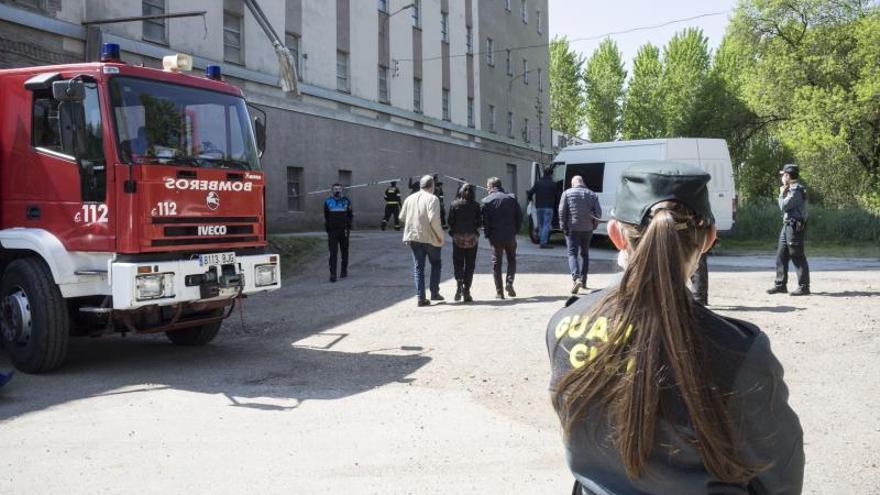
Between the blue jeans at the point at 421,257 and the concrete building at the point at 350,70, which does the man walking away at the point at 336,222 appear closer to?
the blue jeans at the point at 421,257

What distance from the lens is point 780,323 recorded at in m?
9.17

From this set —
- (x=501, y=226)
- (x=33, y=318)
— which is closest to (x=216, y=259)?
(x=33, y=318)

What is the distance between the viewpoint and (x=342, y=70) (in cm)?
2673

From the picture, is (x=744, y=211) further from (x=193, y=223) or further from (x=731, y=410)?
(x=731, y=410)

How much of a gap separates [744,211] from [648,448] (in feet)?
81.5

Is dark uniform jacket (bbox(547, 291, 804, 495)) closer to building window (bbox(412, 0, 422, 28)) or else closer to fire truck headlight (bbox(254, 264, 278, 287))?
fire truck headlight (bbox(254, 264, 278, 287))

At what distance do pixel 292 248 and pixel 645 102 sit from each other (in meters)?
42.6

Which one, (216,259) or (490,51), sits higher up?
(490,51)

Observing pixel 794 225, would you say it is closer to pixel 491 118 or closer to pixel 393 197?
pixel 393 197

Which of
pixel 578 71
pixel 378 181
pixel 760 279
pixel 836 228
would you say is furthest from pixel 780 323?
pixel 578 71

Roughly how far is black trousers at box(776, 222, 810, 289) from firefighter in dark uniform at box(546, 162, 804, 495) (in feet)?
32.9

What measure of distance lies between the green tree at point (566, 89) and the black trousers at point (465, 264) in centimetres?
5230

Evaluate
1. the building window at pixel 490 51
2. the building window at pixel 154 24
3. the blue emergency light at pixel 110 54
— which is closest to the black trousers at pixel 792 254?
the blue emergency light at pixel 110 54

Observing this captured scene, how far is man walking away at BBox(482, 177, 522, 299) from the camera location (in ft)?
38.7
